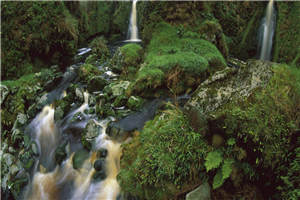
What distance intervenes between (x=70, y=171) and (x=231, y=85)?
4446 mm

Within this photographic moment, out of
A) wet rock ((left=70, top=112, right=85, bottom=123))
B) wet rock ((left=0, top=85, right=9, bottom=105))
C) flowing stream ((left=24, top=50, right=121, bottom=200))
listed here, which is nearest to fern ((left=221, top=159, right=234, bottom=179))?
flowing stream ((left=24, top=50, right=121, bottom=200))

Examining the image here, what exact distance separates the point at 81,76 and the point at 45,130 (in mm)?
2868

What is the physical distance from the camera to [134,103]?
21.7ft

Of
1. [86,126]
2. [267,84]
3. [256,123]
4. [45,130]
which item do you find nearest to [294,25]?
[267,84]

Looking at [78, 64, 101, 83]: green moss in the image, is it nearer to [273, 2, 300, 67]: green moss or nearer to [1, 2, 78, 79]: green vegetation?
[1, 2, 78, 79]: green vegetation

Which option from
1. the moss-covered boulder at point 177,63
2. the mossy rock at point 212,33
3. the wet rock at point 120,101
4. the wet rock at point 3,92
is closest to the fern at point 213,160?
the wet rock at point 120,101

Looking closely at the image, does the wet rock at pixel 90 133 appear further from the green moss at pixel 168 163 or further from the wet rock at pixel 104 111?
the green moss at pixel 168 163

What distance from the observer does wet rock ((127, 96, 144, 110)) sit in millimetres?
6586

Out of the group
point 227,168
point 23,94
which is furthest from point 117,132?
point 23,94

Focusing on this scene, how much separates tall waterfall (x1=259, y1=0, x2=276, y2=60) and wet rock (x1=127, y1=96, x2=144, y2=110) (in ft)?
31.6

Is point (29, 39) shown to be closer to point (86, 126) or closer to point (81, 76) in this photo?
point (81, 76)

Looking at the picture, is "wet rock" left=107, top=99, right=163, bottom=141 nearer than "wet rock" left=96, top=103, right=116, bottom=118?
Yes

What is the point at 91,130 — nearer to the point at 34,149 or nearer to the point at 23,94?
the point at 34,149

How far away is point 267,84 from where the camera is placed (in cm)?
345
